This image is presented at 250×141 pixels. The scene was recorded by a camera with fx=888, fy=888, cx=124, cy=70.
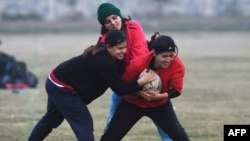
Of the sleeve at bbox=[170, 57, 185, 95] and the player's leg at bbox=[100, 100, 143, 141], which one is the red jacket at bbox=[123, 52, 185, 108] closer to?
the sleeve at bbox=[170, 57, 185, 95]

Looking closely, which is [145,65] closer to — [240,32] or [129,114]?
[129,114]

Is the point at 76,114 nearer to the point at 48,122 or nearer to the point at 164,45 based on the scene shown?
the point at 48,122

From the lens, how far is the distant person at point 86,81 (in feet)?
30.9

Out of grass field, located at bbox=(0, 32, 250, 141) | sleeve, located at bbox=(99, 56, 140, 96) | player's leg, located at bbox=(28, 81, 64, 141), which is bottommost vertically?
grass field, located at bbox=(0, 32, 250, 141)

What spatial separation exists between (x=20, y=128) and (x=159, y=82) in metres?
4.30

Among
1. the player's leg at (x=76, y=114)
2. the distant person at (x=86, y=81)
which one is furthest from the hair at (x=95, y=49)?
the player's leg at (x=76, y=114)

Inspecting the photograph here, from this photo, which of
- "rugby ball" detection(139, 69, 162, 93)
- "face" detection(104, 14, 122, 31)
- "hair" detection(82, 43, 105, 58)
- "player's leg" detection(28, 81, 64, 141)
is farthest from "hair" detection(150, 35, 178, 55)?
"player's leg" detection(28, 81, 64, 141)

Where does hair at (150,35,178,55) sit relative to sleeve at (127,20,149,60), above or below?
above

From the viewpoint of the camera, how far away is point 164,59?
941 centimetres

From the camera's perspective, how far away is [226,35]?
50.3m

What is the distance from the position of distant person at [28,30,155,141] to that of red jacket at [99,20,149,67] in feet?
0.91

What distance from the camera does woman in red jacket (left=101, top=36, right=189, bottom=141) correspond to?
953 centimetres

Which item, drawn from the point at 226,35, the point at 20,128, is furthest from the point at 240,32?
the point at 20,128

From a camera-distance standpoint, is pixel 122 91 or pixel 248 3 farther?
pixel 248 3
